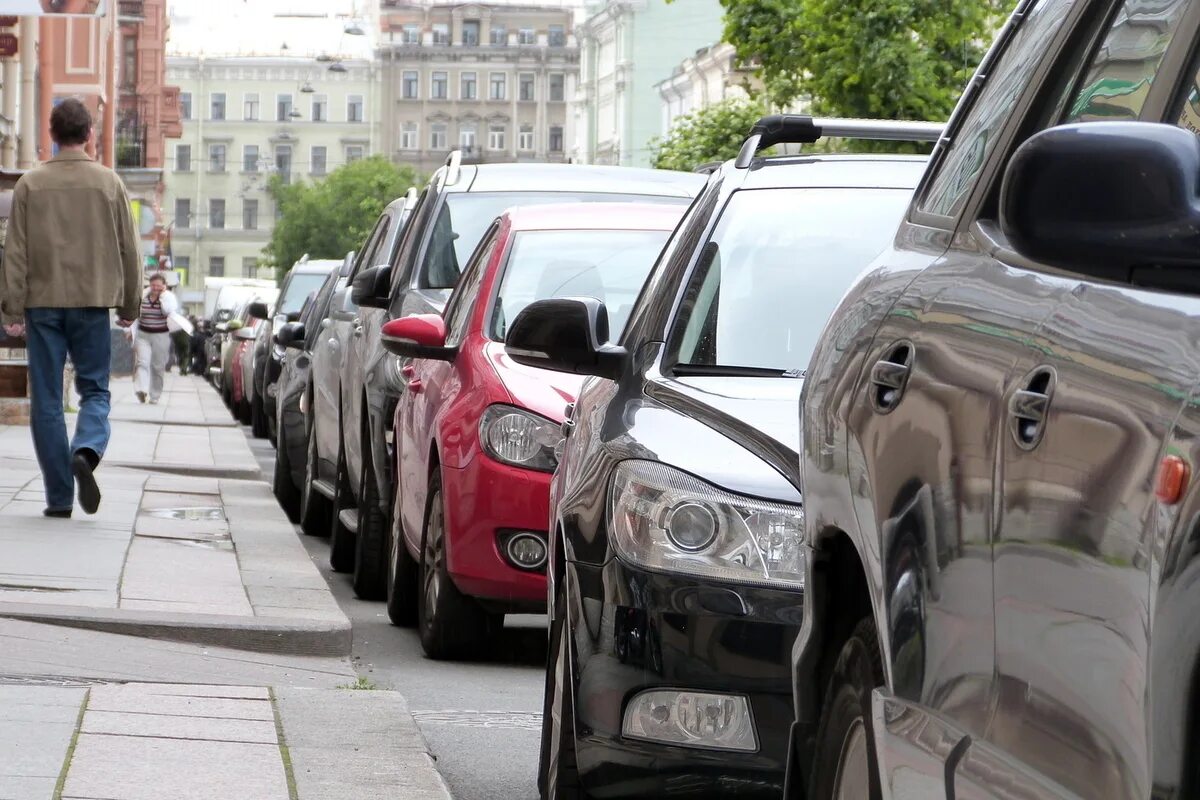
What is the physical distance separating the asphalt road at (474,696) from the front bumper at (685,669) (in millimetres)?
1176

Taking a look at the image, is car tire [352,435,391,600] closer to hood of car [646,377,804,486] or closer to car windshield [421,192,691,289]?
car windshield [421,192,691,289]

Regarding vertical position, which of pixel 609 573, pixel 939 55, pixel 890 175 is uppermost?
pixel 939 55

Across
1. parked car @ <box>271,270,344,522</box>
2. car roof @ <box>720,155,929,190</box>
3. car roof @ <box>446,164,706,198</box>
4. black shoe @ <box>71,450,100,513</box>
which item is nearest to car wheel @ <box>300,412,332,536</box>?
parked car @ <box>271,270,344,522</box>

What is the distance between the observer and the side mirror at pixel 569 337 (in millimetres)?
5504

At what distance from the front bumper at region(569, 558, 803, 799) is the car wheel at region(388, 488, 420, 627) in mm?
4400

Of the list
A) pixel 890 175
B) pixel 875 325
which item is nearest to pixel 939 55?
pixel 890 175

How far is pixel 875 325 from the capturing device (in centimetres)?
330

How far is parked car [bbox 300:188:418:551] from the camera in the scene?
1116cm

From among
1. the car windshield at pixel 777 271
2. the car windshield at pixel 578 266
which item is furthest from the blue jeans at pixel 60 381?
the car windshield at pixel 777 271

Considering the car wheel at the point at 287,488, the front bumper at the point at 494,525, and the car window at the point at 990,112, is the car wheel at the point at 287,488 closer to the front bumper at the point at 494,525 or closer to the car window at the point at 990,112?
the front bumper at the point at 494,525

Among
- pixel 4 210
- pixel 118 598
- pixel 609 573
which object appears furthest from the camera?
pixel 4 210

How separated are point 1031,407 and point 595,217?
6.62 m

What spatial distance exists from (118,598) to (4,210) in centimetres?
1056

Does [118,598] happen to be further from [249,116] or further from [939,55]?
[249,116]
